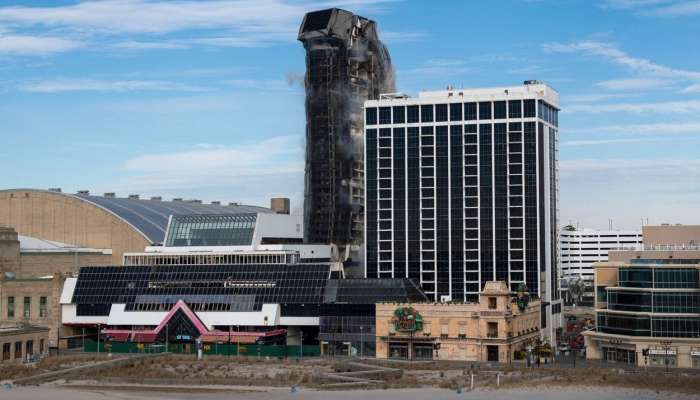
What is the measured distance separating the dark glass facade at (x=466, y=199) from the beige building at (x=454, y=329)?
27.2 meters

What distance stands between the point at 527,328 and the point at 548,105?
42899mm

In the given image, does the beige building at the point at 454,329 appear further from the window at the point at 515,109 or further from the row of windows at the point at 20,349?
the row of windows at the point at 20,349

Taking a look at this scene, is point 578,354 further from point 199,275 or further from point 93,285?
point 93,285

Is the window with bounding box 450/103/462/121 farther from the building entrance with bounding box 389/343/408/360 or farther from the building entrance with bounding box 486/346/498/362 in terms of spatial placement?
the building entrance with bounding box 486/346/498/362

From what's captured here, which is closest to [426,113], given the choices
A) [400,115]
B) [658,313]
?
[400,115]

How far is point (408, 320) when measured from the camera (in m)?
152

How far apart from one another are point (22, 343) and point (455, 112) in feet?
246

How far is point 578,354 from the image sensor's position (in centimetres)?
16362

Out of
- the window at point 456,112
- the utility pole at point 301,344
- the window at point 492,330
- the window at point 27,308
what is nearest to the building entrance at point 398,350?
the window at point 492,330

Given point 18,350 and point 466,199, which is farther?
point 466,199

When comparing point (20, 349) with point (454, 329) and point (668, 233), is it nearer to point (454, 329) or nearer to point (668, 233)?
point (454, 329)

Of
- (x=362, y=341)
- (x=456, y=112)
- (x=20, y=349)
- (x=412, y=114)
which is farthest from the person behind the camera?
(x=412, y=114)

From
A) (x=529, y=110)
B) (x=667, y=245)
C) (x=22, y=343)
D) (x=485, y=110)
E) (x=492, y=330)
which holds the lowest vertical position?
(x=22, y=343)

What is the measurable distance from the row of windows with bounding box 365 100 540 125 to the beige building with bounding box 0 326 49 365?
62.7 m
